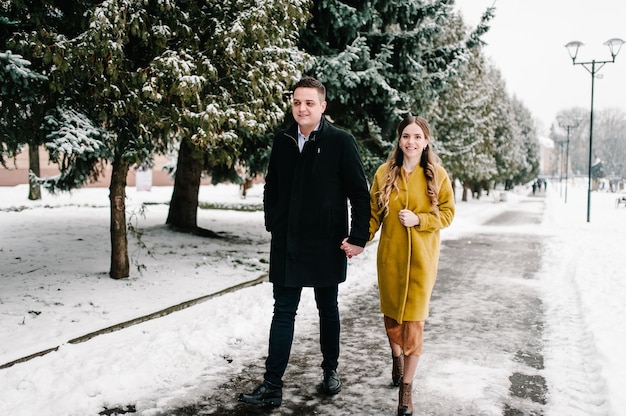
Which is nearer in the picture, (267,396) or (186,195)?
(267,396)

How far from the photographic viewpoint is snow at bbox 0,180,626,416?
12.6ft

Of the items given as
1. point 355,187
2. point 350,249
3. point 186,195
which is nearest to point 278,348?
point 350,249

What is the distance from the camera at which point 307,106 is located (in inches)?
143

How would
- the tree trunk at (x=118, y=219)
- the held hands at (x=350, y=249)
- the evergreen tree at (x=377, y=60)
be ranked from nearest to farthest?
the held hands at (x=350, y=249) → the tree trunk at (x=118, y=219) → the evergreen tree at (x=377, y=60)

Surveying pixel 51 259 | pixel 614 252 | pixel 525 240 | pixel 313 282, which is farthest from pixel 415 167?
pixel 525 240

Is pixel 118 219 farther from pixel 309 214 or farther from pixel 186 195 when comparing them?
pixel 186 195

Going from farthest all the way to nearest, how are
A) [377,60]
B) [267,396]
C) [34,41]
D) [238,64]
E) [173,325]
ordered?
1. [377,60]
2. [238,64]
3. [173,325]
4. [34,41]
5. [267,396]

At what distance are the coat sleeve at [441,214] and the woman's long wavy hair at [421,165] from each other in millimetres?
47

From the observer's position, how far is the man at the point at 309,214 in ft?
12.0

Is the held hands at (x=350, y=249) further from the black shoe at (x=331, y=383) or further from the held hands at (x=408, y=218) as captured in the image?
the black shoe at (x=331, y=383)

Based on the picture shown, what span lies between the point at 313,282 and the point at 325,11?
23.1 feet

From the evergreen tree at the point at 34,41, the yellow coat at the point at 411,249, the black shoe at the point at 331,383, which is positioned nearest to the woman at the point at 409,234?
the yellow coat at the point at 411,249

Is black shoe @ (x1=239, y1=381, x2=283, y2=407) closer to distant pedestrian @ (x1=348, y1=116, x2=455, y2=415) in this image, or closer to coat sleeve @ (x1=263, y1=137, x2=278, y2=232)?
distant pedestrian @ (x1=348, y1=116, x2=455, y2=415)

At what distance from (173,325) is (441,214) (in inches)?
121
